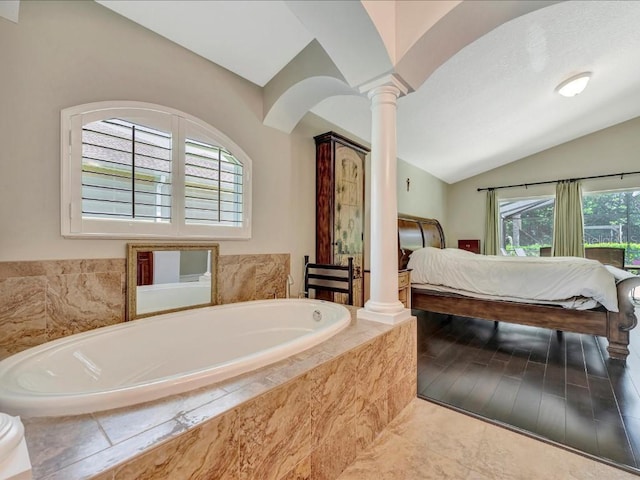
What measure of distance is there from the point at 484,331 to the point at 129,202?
367 centimetres

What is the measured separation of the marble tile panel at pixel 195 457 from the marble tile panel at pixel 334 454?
0.43 m

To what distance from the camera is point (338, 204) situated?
3012mm

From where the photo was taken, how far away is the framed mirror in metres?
1.86

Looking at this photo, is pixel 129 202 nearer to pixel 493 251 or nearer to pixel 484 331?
pixel 484 331

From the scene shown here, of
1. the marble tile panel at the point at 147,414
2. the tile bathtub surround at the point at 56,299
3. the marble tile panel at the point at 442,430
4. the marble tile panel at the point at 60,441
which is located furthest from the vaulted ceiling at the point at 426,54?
the marble tile panel at the point at 442,430

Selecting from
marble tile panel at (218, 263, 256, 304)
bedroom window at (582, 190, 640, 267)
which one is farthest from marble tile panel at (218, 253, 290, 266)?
bedroom window at (582, 190, 640, 267)

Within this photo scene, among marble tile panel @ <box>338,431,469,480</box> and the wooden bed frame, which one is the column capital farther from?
the wooden bed frame

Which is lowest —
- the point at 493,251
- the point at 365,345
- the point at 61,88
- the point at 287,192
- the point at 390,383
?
the point at 390,383

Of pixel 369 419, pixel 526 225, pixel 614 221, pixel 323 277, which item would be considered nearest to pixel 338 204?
pixel 323 277

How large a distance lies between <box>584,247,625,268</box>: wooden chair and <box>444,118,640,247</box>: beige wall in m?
1.07

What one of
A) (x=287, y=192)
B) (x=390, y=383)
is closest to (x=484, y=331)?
(x=390, y=383)

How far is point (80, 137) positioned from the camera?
5.40 feet

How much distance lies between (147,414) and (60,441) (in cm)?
19

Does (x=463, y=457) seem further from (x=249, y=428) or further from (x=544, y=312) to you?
(x=544, y=312)
